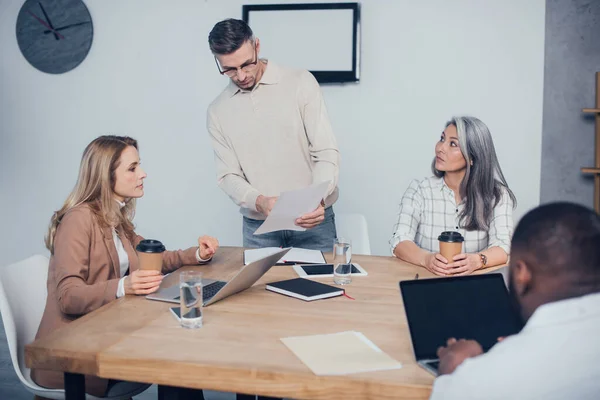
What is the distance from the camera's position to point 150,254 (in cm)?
186

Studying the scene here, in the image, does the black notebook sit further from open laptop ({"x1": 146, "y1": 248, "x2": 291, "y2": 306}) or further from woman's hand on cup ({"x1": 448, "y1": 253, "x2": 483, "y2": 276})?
woman's hand on cup ({"x1": 448, "y1": 253, "x2": 483, "y2": 276})

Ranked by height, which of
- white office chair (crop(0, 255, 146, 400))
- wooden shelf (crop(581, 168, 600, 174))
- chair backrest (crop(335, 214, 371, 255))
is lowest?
white office chair (crop(0, 255, 146, 400))

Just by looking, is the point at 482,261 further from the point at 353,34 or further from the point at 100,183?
the point at 353,34

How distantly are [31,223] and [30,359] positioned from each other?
3225mm

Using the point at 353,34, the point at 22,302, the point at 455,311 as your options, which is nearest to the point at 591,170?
the point at 353,34

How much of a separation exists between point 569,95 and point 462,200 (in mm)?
1440

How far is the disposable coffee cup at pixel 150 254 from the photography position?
1848mm

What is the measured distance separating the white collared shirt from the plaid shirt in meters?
1.42

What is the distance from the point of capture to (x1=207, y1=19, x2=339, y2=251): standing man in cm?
274

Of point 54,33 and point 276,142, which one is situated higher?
point 54,33

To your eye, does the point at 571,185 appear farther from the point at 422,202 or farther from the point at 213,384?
the point at 213,384

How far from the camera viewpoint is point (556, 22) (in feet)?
11.6

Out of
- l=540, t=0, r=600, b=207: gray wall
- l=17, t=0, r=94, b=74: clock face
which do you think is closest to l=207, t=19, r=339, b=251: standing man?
l=540, t=0, r=600, b=207: gray wall

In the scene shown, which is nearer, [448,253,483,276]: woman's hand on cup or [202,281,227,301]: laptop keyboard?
[202,281,227,301]: laptop keyboard
